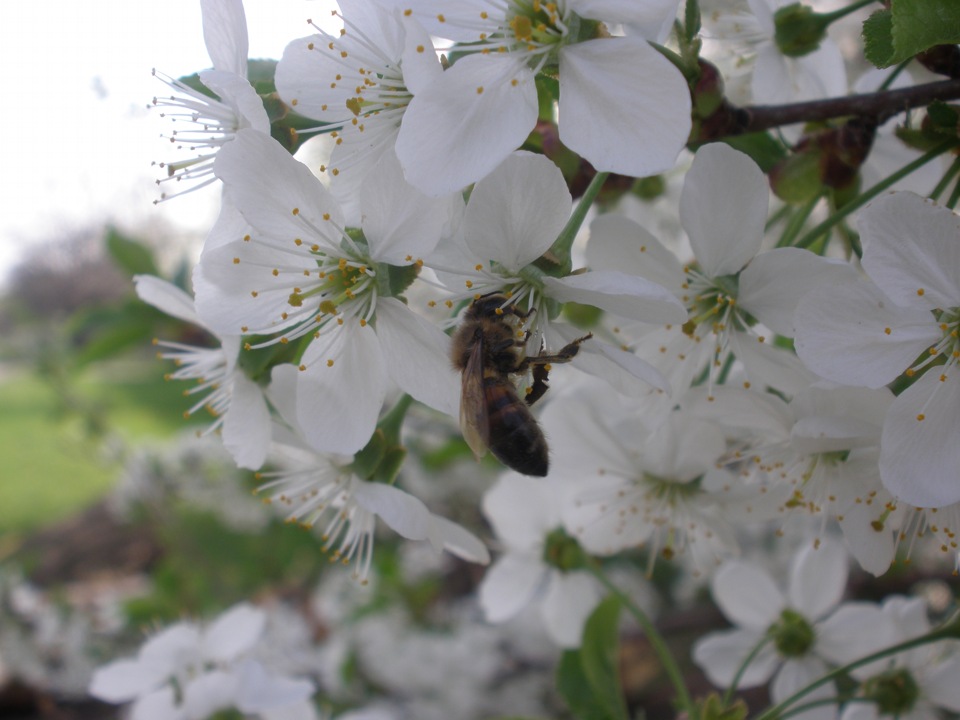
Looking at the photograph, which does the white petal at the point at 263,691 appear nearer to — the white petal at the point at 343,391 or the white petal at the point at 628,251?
the white petal at the point at 343,391

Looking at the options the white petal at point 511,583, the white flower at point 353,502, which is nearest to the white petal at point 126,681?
the white flower at point 353,502

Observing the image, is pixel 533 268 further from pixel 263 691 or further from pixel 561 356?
pixel 263 691

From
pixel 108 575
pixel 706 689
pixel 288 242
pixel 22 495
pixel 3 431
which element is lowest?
pixel 3 431

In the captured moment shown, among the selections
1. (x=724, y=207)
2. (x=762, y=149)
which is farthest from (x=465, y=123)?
(x=762, y=149)

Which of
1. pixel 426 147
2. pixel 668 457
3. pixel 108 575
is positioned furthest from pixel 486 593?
pixel 108 575

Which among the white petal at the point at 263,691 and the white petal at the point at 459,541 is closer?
the white petal at the point at 459,541

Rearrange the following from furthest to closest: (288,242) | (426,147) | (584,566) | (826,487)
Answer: (584,566)
(826,487)
(288,242)
(426,147)

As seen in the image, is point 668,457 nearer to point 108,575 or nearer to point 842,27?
point 842,27
